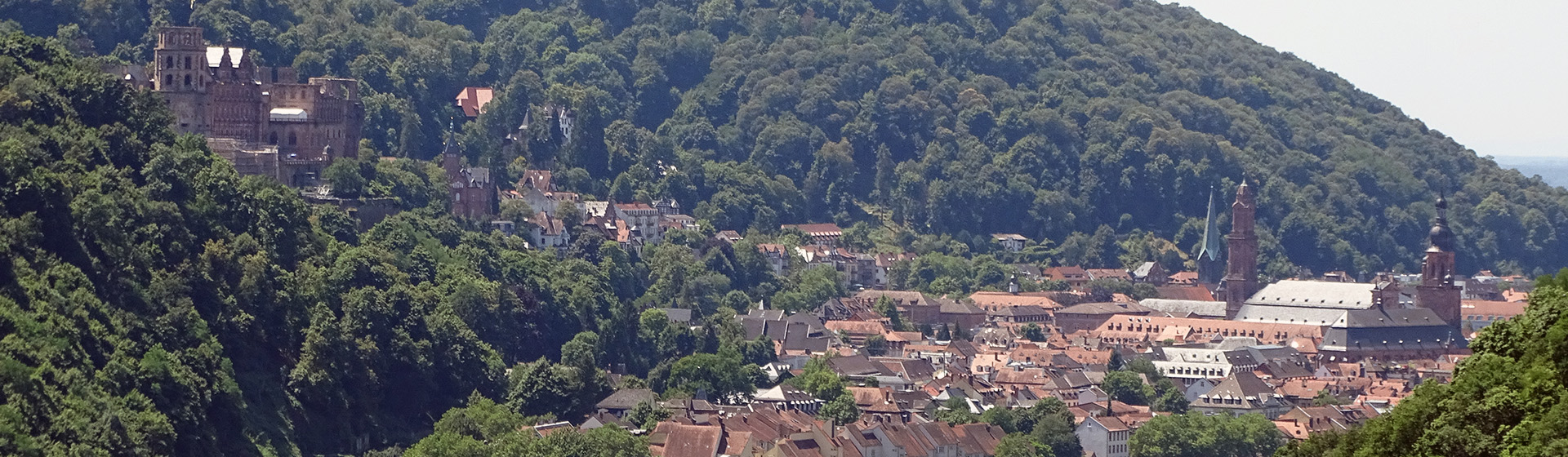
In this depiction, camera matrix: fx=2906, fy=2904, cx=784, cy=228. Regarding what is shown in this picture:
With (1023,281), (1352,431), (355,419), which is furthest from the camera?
(1023,281)

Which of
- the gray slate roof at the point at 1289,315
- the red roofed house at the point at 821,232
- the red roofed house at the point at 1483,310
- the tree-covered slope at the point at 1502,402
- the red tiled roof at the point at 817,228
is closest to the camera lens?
the tree-covered slope at the point at 1502,402

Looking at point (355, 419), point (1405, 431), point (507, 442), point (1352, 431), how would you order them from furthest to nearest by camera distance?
point (355, 419) < point (507, 442) < point (1352, 431) < point (1405, 431)

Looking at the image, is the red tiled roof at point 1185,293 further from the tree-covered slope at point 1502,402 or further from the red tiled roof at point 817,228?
the tree-covered slope at point 1502,402

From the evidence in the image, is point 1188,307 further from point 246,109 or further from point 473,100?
point 246,109

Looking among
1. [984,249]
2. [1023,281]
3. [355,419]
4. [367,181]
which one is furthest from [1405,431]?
[984,249]

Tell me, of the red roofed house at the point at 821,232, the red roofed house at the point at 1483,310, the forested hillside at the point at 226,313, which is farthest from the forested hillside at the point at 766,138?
the forested hillside at the point at 226,313

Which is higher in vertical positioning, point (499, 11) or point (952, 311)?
point (499, 11)

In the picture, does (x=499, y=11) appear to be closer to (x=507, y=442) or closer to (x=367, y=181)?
(x=367, y=181)
